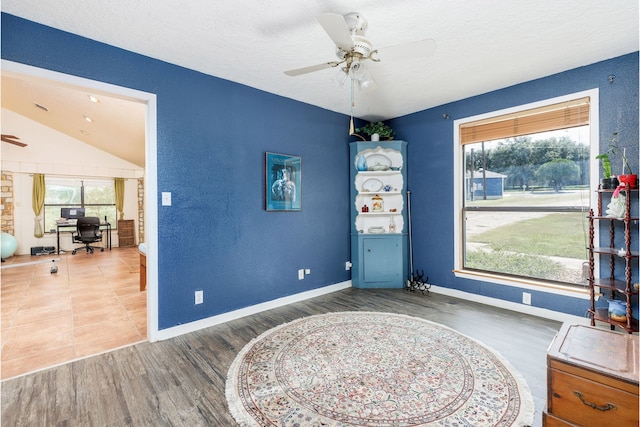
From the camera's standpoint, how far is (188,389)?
6.23 feet

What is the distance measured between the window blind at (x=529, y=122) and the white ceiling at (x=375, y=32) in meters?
0.37

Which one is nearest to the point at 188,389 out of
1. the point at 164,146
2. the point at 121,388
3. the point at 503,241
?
the point at 121,388

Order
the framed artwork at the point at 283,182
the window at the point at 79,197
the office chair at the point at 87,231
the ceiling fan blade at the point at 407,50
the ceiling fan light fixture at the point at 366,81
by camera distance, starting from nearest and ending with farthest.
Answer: the ceiling fan blade at the point at 407,50 < the ceiling fan light fixture at the point at 366,81 < the framed artwork at the point at 283,182 < the office chair at the point at 87,231 < the window at the point at 79,197

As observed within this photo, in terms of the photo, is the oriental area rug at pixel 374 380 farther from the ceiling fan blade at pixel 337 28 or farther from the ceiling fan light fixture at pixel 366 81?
the ceiling fan blade at pixel 337 28

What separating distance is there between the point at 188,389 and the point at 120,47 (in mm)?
2767

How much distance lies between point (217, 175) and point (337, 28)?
1.92m

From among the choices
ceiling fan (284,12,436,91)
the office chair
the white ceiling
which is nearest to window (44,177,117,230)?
the office chair

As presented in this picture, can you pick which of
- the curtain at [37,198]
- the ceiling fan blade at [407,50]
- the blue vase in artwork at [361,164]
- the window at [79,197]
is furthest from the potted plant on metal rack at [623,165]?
the curtain at [37,198]

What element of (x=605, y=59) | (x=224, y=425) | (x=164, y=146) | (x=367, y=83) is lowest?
(x=224, y=425)

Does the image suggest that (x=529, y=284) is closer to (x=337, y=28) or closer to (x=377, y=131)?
(x=377, y=131)

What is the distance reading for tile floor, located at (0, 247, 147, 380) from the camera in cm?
241

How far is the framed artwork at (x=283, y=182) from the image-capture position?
11.2 ft

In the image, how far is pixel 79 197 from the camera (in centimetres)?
836

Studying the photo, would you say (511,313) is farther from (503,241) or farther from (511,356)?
(511,356)
